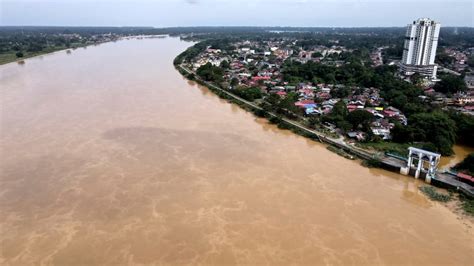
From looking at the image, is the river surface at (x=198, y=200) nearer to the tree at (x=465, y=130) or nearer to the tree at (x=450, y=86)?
the tree at (x=465, y=130)

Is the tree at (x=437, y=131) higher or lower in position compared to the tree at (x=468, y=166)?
higher

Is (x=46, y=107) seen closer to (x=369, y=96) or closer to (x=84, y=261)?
(x=84, y=261)

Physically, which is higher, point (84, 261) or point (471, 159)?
point (471, 159)

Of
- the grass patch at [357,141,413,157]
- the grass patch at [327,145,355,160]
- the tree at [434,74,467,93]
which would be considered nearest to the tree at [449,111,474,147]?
the grass patch at [357,141,413,157]

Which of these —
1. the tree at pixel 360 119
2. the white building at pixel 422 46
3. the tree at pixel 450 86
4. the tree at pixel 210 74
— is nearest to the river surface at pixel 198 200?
the tree at pixel 360 119

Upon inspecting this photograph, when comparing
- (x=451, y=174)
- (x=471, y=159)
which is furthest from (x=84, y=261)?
(x=471, y=159)
